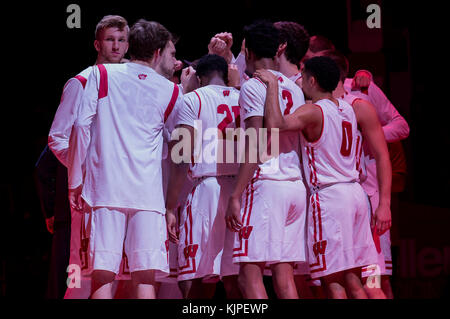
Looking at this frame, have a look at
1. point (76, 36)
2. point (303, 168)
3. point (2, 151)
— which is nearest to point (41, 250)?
point (2, 151)

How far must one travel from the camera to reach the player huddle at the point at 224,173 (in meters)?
4.43

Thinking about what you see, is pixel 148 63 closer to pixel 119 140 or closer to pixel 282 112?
pixel 119 140

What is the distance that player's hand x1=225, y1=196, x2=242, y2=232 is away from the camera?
4531 millimetres

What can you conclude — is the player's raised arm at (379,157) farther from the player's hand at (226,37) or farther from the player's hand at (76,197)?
the player's hand at (76,197)

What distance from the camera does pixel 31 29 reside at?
7.14 meters

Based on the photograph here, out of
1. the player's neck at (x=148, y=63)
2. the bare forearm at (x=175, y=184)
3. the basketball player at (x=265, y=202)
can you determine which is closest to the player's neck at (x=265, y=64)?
the basketball player at (x=265, y=202)

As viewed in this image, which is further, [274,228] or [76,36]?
[76,36]

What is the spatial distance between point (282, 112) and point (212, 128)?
53 cm

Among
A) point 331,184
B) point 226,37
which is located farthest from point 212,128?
point 226,37

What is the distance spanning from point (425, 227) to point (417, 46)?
1.89m

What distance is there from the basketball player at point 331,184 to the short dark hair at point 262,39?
17cm
